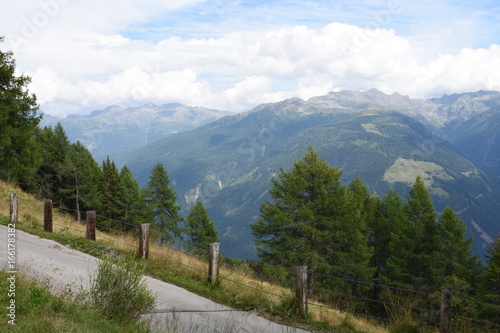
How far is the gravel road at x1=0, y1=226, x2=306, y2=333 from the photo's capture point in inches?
332

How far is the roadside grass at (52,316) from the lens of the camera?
5.63 meters

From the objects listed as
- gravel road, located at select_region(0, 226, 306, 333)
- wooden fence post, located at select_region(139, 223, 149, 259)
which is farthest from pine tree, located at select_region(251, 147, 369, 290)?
gravel road, located at select_region(0, 226, 306, 333)

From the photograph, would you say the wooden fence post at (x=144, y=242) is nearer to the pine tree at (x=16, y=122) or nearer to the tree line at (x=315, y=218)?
the tree line at (x=315, y=218)

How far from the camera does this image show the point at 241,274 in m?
14.7

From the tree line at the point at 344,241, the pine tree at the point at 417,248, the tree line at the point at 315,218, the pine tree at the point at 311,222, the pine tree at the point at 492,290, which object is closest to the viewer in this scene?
the pine tree at the point at 311,222

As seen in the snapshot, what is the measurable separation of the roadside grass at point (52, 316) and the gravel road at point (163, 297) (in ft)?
2.69

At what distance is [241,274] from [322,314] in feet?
14.0

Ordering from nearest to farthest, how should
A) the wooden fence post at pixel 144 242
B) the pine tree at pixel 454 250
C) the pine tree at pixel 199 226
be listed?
the wooden fence post at pixel 144 242 < the pine tree at pixel 454 250 < the pine tree at pixel 199 226

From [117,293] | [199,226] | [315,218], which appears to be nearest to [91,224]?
[117,293]

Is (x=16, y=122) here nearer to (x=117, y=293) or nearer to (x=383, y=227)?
(x=117, y=293)

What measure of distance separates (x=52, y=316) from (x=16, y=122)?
1174 inches

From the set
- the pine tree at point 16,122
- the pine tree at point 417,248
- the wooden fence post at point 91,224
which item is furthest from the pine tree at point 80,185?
the pine tree at point 417,248

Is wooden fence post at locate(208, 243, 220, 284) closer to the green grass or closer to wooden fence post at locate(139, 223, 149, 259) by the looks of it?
the green grass

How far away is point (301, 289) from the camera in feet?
34.6
